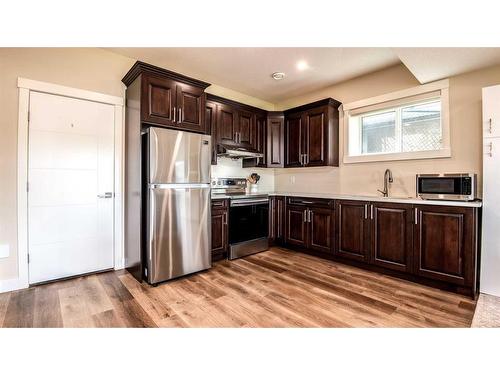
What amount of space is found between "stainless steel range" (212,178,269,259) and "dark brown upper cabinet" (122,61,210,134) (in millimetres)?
1102

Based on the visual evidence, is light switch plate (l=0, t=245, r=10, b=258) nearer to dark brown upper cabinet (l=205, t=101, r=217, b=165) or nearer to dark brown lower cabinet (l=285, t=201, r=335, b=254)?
dark brown upper cabinet (l=205, t=101, r=217, b=165)

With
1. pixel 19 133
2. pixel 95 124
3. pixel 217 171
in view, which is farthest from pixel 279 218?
pixel 19 133

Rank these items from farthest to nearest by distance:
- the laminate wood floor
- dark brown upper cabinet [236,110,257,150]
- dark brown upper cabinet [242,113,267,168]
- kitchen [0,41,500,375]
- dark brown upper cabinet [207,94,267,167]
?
dark brown upper cabinet [242,113,267,168]
dark brown upper cabinet [236,110,257,150]
dark brown upper cabinet [207,94,267,167]
kitchen [0,41,500,375]
the laminate wood floor

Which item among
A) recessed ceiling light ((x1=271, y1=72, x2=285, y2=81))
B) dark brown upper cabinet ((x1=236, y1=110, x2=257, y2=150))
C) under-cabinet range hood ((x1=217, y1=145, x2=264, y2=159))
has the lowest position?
under-cabinet range hood ((x1=217, y1=145, x2=264, y2=159))

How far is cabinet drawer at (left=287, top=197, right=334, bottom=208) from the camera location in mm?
3258

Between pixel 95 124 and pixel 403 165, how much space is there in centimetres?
380

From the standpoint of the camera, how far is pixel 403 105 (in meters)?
3.09

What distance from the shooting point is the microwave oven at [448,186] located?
2277 mm

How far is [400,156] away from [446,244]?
3.89 ft

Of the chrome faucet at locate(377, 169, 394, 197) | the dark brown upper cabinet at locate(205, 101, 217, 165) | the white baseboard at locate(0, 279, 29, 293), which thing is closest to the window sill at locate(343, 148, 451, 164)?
the chrome faucet at locate(377, 169, 394, 197)

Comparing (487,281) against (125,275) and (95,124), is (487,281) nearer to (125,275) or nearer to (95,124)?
(125,275)

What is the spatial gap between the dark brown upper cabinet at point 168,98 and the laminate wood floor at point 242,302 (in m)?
1.78

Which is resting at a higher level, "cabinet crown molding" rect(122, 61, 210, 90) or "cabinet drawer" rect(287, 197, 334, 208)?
"cabinet crown molding" rect(122, 61, 210, 90)

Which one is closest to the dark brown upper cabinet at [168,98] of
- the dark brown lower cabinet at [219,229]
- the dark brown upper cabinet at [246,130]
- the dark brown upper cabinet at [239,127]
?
the dark brown upper cabinet at [239,127]
